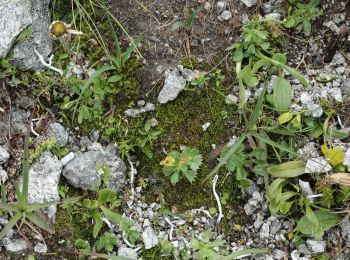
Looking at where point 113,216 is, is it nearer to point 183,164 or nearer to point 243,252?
point 183,164

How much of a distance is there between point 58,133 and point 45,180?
0.91ft

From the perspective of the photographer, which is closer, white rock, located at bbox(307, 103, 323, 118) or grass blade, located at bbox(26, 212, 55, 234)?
grass blade, located at bbox(26, 212, 55, 234)

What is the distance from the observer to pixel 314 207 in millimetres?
3111

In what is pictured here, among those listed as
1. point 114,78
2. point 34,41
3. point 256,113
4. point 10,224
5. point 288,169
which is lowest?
point 288,169

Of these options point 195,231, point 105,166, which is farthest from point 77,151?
point 195,231

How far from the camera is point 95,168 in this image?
312cm

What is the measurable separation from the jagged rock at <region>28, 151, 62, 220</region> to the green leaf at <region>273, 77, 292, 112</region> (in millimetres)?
1278

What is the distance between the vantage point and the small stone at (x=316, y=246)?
3.06m

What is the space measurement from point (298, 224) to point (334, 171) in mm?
356

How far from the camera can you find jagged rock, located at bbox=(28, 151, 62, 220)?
3.07 metres

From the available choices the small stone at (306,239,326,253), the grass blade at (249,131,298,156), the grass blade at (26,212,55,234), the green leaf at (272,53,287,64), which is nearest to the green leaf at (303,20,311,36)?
the green leaf at (272,53,287,64)

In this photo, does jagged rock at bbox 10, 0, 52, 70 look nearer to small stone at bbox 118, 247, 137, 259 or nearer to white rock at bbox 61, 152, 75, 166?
white rock at bbox 61, 152, 75, 166

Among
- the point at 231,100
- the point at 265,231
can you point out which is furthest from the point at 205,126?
the point at 265,231

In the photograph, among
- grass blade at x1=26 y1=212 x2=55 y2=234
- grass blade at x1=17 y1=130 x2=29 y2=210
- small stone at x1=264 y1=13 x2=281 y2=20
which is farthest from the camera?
small stone at x1=264 y1=13 x2=281 y2=20
